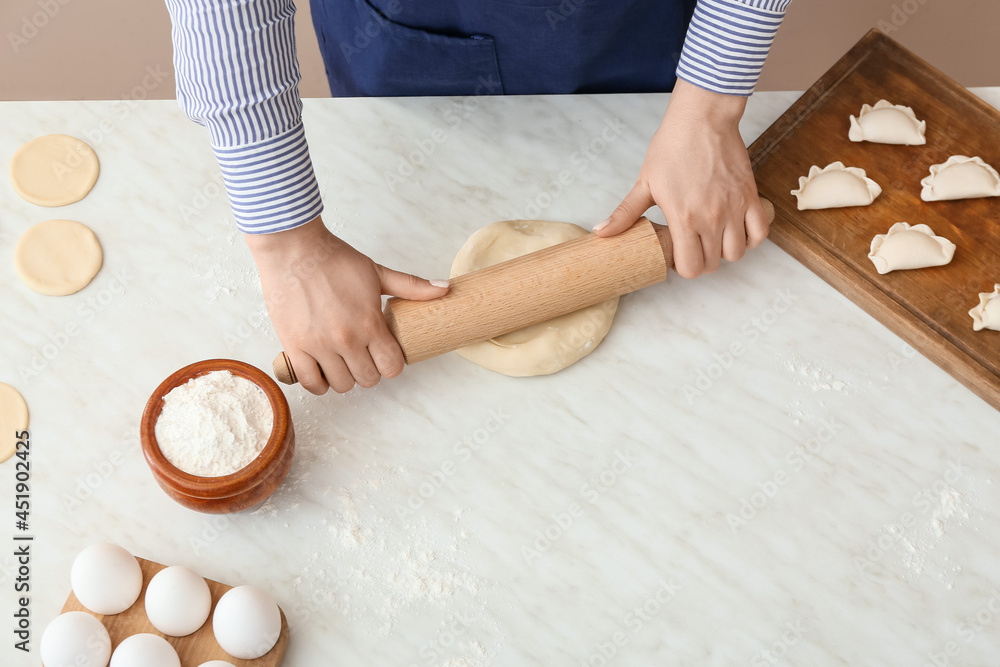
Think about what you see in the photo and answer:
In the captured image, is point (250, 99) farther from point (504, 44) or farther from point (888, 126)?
point (888, 126)

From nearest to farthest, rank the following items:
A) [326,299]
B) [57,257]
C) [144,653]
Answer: [144,653], [326,299], [57,257]

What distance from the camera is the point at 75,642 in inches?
38.2

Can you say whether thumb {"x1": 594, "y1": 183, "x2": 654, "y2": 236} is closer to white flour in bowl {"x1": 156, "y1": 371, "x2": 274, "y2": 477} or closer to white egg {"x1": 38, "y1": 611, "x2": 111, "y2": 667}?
white flour in bowl {"x1": 156, "y1": 371, "x2": 274, "y2": 477}

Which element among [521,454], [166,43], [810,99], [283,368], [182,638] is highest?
[810,99]

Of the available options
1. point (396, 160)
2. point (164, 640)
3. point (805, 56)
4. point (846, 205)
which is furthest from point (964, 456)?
point (805, 56)

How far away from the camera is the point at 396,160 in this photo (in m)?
1.39

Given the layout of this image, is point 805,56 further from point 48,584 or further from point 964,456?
point 48,584

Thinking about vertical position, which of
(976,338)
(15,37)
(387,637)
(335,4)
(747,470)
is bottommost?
(15,37)

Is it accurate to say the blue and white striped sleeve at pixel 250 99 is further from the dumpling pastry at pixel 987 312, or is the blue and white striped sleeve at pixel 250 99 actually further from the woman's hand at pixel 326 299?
the dumpling pastry at pixel 987 312

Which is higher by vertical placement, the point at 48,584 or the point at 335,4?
the point at 335,4

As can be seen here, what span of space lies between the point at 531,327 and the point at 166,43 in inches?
85.5

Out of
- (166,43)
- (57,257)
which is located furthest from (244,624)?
(166,43)

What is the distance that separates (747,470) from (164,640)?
88cm

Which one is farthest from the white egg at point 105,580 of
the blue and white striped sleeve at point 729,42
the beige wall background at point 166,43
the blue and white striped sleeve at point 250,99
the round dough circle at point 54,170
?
the beige wall background at point 166,43
